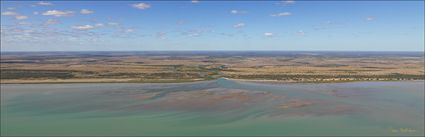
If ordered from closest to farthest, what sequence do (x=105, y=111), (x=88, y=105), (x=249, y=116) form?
(x=249, y=116) < (x=105, y=111) < (x=88, y=105)

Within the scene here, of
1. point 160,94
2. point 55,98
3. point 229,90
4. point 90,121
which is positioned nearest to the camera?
point 90,121

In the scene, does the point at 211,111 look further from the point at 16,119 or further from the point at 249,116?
the point at 16,119

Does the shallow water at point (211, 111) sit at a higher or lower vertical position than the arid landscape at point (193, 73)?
lower

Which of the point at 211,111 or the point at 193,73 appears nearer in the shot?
the point at 211,111

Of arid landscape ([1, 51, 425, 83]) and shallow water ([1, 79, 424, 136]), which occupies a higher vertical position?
arid landscape ([1, 51, 425, 83])

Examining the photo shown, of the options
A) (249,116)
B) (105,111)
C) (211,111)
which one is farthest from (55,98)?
(249,116)

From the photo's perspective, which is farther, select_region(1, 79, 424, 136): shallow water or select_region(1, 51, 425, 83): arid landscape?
select_region(1, 51, 425, 83): arid landscape

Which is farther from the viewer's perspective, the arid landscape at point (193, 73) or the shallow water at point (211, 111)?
the arid landscape at point (193, 73)

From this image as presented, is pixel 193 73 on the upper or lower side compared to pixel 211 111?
upper
